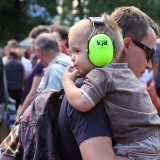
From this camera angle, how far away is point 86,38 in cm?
183

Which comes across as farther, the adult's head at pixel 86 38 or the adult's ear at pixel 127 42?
the adult's ear at pixel 127 42

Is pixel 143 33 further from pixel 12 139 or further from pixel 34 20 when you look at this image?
pixel 34 20

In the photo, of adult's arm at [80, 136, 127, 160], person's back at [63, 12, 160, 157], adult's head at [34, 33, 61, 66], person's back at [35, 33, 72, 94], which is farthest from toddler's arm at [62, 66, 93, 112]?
adult's head at [34, 33, 61, 66]

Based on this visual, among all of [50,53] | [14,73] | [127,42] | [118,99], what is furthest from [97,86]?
[14,73]

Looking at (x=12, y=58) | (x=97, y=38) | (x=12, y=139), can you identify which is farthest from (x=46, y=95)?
(x=12, y=58)

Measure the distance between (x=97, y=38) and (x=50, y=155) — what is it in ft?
1.70

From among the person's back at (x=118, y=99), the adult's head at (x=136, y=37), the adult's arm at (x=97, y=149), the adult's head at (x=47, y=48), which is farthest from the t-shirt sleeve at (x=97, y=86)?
the adult's head at (x=47, y=48)

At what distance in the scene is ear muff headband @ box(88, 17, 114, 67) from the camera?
5.89ft

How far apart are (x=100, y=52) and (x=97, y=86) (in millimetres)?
153

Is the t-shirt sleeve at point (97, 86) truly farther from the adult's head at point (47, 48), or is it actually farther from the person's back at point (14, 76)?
the person's back at point (14, 76)

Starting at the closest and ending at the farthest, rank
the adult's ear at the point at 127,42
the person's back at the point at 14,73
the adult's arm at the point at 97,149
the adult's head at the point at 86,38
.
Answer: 1. the adult's arm at the point at 97,149
2. the adult's head at the point at 86,38
3. the adult's ear at the point at 127,42
4. the person's back at the point at 14,73

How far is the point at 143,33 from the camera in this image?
2107 mm

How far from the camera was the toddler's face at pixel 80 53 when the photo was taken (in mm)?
1842

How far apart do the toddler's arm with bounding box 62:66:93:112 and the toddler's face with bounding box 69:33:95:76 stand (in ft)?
0.25
